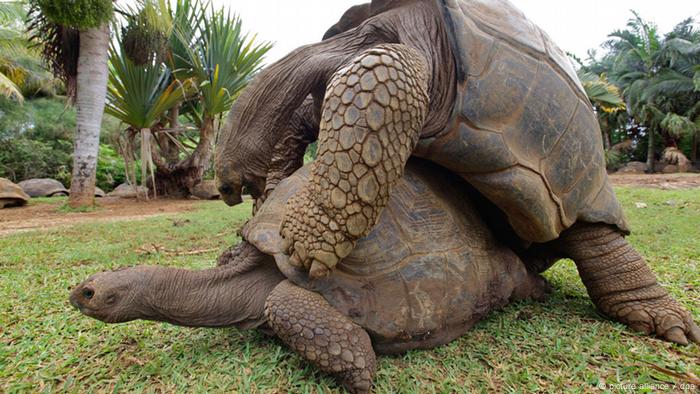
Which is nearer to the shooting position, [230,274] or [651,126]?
[230,274]

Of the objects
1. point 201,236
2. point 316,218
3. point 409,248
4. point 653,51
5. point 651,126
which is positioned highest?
point 653,51

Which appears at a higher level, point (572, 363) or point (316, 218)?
point (316, 218)

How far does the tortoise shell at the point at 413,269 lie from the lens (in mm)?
1479

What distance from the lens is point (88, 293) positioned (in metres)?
1.43

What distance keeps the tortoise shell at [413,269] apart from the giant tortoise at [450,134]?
162 mm

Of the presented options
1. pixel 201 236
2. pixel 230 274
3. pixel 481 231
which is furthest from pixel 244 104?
pixel 201 236

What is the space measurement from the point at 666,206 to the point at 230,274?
684 centimetres

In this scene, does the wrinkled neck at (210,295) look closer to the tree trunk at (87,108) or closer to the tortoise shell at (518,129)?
the tortoise shell at (518,129)

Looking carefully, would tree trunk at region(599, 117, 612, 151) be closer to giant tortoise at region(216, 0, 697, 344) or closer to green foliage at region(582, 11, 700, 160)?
green foliage at region(582, 11, 700, 160)

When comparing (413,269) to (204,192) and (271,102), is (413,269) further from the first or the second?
(204,192)

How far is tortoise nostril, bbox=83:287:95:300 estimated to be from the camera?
4.67 ft

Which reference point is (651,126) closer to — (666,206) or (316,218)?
(666,206)

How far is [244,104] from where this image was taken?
1.83 m

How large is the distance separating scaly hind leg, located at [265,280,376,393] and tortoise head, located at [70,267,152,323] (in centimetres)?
52
